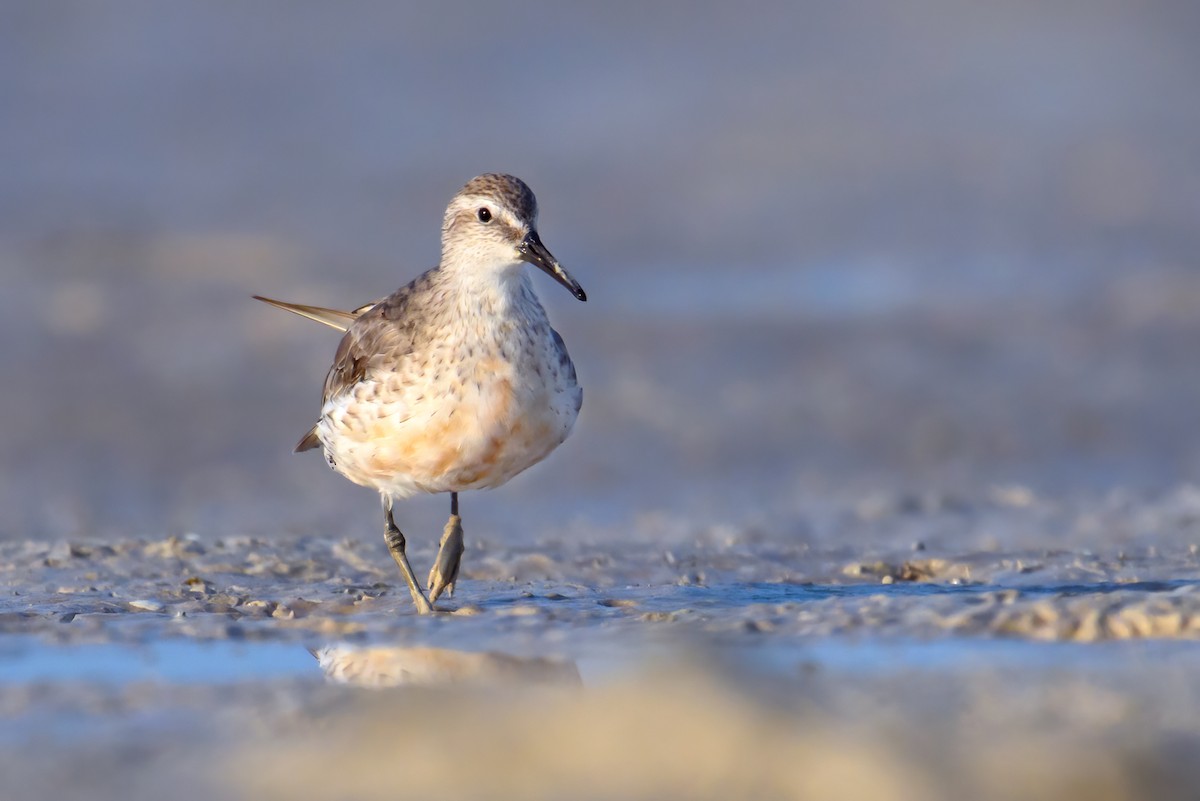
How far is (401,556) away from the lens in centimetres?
721

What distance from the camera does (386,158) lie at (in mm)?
22172

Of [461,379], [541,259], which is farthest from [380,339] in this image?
[541,259]

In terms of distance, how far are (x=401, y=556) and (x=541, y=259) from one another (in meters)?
1.34

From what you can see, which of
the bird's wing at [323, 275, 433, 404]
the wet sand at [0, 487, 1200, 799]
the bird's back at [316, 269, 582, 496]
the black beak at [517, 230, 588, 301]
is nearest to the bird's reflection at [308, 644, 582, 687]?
the wet sand at [0, 487, 1200, 799]

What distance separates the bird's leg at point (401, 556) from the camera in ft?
21.4

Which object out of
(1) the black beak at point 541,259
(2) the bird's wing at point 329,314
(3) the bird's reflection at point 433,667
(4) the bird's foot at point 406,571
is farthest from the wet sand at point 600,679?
(1) the black beak at point 541,259

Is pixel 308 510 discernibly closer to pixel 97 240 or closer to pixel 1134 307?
pixel 97 240

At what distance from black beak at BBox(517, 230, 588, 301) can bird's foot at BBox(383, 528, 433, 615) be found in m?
1.26

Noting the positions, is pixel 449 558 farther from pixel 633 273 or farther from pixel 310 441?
pixel 633 273

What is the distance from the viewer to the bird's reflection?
5.09m

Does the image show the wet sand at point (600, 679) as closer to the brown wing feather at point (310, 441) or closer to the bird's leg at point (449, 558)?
the bird's leg at point (449, 558)

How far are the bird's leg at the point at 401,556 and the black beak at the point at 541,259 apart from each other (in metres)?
1.19

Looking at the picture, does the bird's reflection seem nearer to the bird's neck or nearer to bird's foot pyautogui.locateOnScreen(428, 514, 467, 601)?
bird's foot pyautogui.locateOnScreen(428, 514, 467, 601)

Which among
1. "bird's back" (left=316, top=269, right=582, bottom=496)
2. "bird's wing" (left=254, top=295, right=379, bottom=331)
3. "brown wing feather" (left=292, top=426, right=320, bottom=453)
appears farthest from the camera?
"brown wing feather" (left=292, top=426, right=320, bottom=453)
